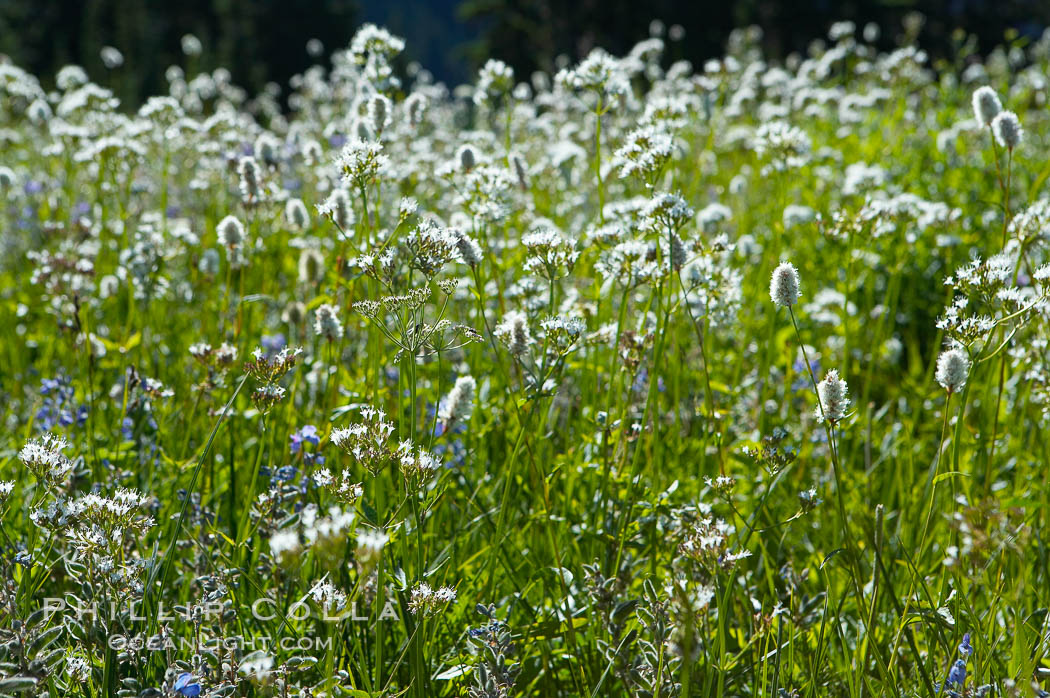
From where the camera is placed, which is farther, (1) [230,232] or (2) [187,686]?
(1) [230,232]

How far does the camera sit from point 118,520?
5.21ft

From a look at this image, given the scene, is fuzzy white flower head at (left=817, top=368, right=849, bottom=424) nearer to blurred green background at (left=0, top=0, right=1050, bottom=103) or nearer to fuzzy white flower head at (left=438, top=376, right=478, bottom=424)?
fuzzy white flower head at (left=438, top=376, right=478, bottom=424)

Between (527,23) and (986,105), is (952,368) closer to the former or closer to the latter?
(986,105)

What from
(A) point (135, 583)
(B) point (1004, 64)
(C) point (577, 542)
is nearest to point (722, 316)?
(C) point (577, 542)

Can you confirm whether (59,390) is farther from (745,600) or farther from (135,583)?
(745,600)

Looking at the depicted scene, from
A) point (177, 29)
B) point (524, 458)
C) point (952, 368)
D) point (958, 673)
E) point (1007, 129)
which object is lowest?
point (958, 673)

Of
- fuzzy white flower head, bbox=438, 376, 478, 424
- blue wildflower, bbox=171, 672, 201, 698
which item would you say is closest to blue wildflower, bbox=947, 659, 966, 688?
fuzzy white flower head, bbox=438, 376, 478, 424

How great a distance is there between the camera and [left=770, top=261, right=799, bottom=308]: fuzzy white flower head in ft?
5.67

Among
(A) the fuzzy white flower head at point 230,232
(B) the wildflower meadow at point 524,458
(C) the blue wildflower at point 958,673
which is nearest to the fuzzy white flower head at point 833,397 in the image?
(B) the wildflower meadow at point 524,458

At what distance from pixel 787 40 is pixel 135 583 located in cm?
3796

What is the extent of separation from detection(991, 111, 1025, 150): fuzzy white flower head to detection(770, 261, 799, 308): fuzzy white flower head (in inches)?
48.1

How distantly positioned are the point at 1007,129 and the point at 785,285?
1.28 metres

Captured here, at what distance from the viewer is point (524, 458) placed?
102 inches

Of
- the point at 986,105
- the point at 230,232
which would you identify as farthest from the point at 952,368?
the point at 230,232
